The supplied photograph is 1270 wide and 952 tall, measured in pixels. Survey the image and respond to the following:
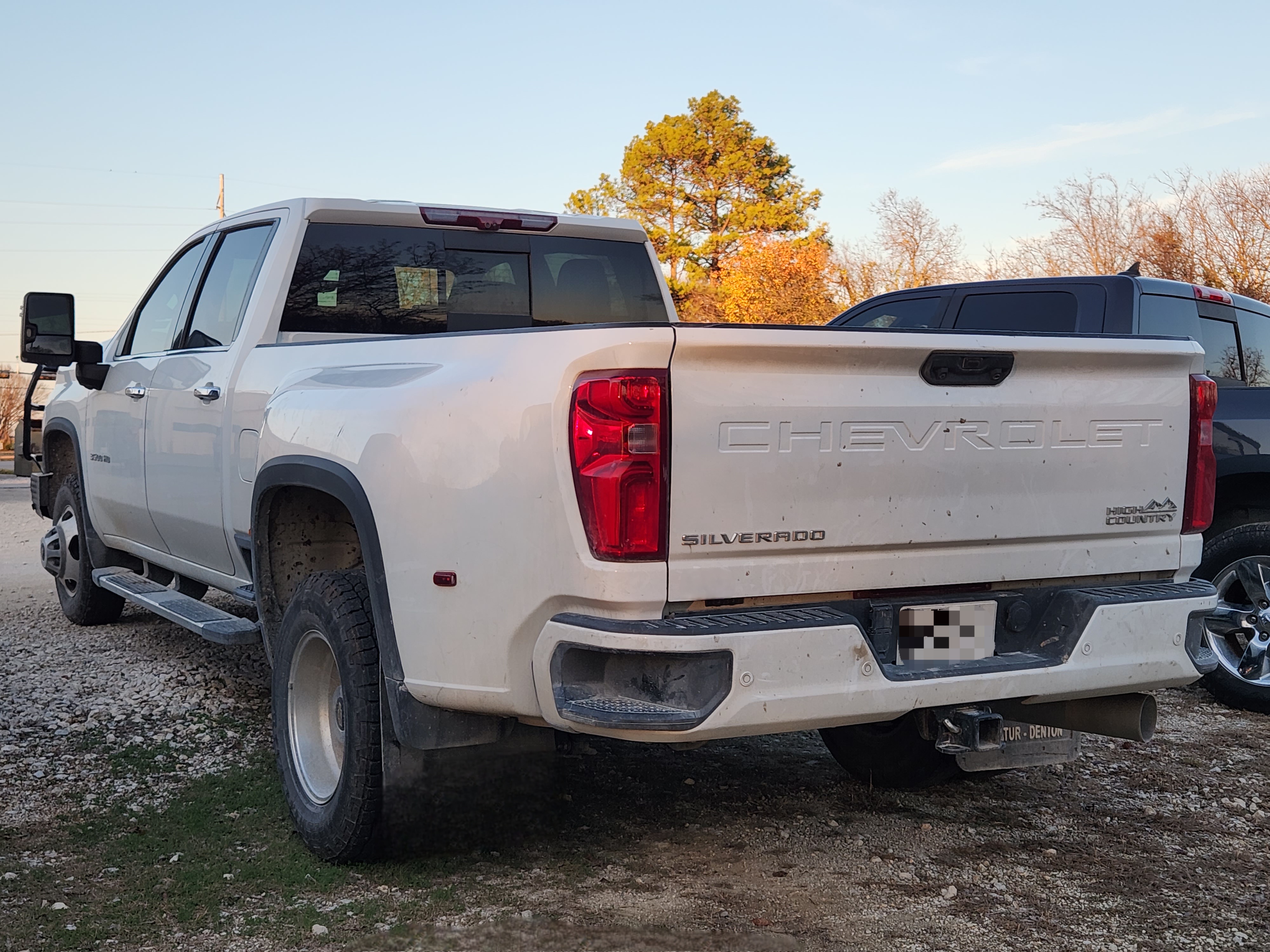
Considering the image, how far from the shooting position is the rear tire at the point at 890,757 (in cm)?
430

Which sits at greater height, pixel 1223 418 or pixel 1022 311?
pixel 1022 311

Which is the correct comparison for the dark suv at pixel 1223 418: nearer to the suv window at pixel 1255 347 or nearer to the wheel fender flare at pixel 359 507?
the suv window at pixel 1255 347

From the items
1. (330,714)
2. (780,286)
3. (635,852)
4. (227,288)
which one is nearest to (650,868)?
(635,852)

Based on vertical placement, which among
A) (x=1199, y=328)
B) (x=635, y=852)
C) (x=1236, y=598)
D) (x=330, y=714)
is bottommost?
(x=635, y=852)

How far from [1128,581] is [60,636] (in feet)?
18.9

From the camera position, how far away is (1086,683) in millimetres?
3254

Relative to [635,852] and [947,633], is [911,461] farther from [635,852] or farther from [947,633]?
[635,852]

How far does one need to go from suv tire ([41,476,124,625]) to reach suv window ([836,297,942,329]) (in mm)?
4333

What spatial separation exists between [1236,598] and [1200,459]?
2855mm

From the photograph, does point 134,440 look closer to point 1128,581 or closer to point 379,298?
point 379,298

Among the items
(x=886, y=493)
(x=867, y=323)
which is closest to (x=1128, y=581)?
(x=886, y=493)

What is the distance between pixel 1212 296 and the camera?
20.7 feet

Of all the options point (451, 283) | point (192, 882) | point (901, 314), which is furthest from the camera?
point (901, 314)

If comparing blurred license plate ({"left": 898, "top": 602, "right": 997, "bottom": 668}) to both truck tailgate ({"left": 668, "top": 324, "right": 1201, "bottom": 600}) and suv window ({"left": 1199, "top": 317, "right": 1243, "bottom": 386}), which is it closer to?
truck tailgate ({"left": 668, "top": 324, "right": 1201, "bottom": 600})
